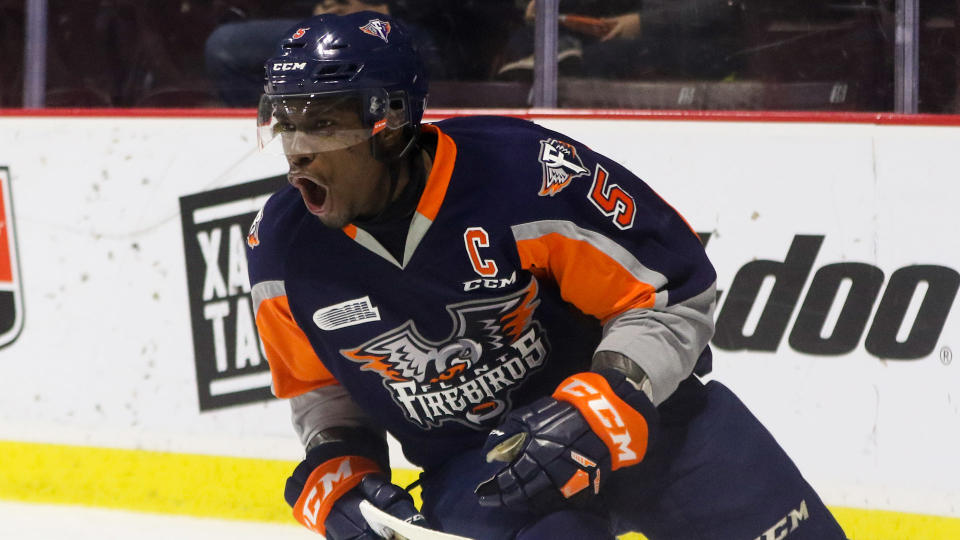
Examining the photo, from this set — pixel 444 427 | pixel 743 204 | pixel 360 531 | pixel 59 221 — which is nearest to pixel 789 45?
pixel 743 204

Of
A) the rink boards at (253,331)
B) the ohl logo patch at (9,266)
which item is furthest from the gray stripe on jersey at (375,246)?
the ohl logo patch at (9,266)

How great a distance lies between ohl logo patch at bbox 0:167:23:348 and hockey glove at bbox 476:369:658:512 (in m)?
1.89

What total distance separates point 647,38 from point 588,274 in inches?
53.1

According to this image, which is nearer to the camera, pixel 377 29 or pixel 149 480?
pixel 377 29

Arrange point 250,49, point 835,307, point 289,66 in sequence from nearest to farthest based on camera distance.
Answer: point 289,66
point 835,307
point 250,49

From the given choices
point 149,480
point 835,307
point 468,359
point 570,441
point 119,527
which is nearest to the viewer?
point 570,441

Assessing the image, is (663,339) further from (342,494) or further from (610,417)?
(342,494)

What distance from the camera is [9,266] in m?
2.83

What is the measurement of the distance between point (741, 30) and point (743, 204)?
476mm

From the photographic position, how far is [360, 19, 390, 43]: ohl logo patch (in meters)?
1.44

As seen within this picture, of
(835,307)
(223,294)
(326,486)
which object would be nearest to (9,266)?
(223,294)

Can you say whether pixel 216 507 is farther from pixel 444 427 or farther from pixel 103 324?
pixel 444 427

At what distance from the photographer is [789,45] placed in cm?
259

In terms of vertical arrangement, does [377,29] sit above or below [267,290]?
above
